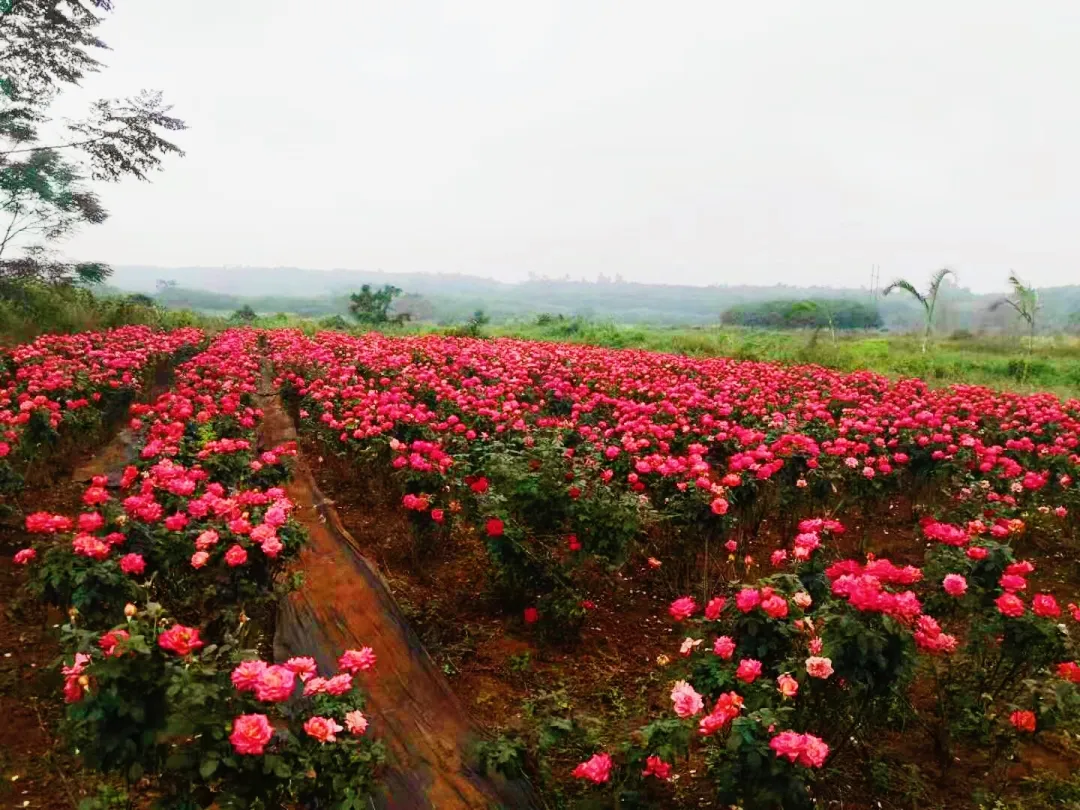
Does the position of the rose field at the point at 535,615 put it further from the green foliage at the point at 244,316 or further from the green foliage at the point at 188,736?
the green foliage at the point at 244,316

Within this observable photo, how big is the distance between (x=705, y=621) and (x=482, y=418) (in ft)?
13.2

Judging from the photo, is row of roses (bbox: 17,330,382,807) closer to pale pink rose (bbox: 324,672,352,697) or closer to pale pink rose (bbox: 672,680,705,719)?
pale pink rose (bbox: 324,672,352,697)

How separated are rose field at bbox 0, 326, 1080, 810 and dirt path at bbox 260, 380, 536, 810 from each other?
0.05 ft

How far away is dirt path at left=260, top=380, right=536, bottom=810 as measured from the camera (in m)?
2.63

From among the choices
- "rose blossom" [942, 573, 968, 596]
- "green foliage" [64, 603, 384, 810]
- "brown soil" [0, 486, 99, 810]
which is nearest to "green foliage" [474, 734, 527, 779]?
"green foliage" [64, 603, 384, 810]

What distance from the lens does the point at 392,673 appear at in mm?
3316

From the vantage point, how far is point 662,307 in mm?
155875

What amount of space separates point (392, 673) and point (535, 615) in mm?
958

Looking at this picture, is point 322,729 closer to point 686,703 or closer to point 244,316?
point 686,703

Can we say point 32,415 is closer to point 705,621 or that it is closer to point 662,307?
point 705,621

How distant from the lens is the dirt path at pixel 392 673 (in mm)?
2631

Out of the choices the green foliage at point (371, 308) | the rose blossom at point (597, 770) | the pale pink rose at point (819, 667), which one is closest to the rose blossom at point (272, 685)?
the rose blossom at point (597, 770)

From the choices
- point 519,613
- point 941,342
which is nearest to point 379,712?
point 519,613

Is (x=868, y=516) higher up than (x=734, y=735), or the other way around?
(x=734, y=735)
